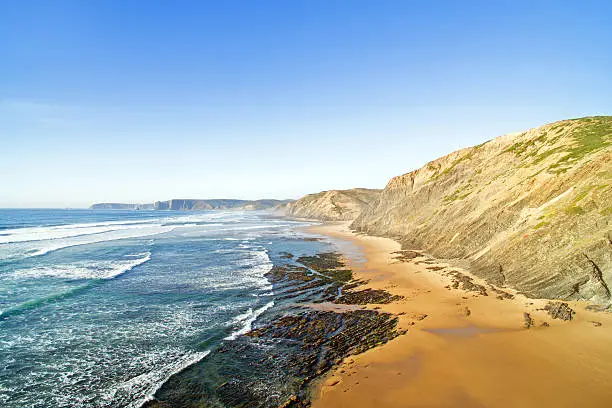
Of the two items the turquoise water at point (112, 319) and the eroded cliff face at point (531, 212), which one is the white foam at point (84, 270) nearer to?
the turquoise water at point (112, 319)

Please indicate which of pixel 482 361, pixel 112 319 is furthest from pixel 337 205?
pixel 482 361

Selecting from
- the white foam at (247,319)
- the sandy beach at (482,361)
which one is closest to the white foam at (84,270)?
the white foam at (247,319)

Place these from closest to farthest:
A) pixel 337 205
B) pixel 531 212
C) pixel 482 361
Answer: pixel 482 361, pixel 531 212, pixel 337 205

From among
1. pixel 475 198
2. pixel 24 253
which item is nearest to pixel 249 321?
pixel 475 198

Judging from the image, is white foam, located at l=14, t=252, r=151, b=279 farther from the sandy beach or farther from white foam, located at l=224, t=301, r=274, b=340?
the sandy beach

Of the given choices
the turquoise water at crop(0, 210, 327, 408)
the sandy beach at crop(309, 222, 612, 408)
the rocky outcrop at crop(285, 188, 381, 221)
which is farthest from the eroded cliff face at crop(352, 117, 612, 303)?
the rocky outcrop at crop(285, 188, 381, 221)

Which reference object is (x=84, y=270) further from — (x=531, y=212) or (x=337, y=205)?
(x=337, y=205)
